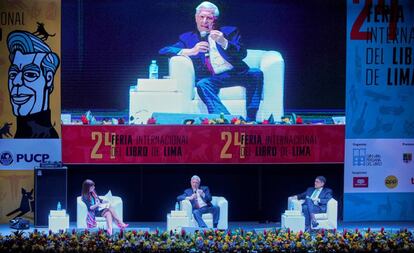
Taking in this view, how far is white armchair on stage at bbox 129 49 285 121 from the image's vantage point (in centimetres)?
1072

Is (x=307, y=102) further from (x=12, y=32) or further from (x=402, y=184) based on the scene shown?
(x=12, y=32)

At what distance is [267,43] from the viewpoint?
11.0 m

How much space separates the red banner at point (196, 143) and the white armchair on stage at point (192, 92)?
1.09 ft

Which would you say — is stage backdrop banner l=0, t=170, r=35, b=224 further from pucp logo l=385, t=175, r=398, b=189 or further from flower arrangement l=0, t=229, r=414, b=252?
pucp logo l=385, t=175, r=398, b=189

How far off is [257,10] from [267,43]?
0.54 m

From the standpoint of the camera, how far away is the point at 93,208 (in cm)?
1015

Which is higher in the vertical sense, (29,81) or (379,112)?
(29,81)

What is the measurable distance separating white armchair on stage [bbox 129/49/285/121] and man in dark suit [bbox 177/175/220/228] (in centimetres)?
119

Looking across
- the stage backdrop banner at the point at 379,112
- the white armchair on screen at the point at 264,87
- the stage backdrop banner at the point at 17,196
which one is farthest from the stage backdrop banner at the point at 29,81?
the stage backdrop banner at the point at 379,112

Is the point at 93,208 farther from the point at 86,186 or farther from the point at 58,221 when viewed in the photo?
the point at 58,221

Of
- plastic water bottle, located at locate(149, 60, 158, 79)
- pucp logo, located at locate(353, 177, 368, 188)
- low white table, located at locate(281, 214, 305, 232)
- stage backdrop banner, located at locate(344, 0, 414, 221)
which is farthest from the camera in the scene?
pucp logo, located at locate(353, 177, 368, 188)

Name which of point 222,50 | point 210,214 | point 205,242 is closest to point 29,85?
point 222,50

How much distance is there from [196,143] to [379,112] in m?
3.02

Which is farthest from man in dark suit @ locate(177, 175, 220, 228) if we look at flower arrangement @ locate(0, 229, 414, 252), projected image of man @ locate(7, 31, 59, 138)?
flower arrangement @ locate(0, 229, 414, 252)
